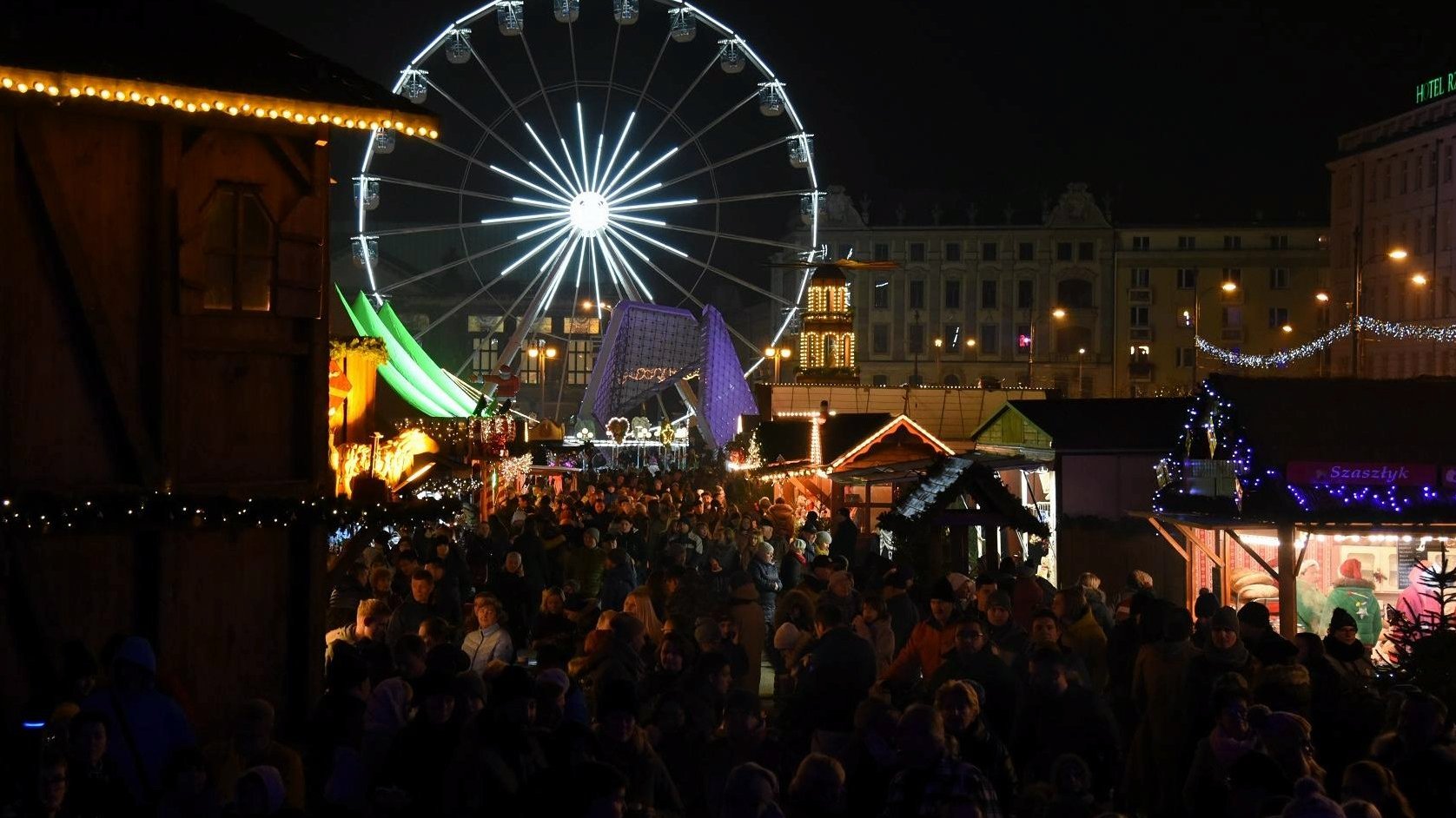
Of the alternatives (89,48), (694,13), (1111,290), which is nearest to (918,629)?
(89,48)

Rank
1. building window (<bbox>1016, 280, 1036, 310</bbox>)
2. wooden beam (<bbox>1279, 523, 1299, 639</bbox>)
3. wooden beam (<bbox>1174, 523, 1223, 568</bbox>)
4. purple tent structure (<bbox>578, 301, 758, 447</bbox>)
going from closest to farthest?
wooden beam (<bbox>1279, 523, 1299, 639</bbox>), wooden beam (<bbox>1174, 523, 1223, 568</bbox>), purple tent structure (<bbox>578, 301, 758, 447</bbox>), building window (<bbox>1016, 280, 1036, 310</bbox>)

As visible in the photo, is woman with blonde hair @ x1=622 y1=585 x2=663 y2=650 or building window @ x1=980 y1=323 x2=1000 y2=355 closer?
woman with blonde hair @ x1=622 y1=585 x2=663 y2=650

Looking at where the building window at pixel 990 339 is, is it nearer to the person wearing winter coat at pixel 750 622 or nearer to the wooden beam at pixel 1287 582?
the wooden beam at pixel 1287 582

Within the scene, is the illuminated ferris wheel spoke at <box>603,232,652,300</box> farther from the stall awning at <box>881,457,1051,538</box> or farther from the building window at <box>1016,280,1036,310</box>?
the building window at <box>1016,280,1036,310</box>

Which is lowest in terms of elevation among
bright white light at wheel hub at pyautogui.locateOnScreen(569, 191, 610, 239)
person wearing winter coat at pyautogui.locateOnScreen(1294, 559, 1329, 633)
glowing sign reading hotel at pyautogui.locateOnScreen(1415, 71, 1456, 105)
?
person wearing winter coat at pyautogui.locateOnScreen(1294, 559, 1329, 633)

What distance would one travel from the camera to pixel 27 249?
1018 centimetres

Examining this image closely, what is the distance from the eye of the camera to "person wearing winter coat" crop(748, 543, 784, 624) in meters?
16.8

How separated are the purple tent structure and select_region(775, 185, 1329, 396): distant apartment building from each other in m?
60.9

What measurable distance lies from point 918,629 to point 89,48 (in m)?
5.69

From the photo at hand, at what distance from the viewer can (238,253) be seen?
11.0 meters

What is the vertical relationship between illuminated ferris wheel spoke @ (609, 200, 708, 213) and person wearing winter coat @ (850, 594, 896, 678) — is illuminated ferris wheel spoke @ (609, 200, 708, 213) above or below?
above

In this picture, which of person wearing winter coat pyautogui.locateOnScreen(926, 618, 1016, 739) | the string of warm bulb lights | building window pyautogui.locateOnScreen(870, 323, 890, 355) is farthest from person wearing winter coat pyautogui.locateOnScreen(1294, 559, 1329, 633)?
building window pyautogui.locateOnScreen(870, 323, 890, 355)

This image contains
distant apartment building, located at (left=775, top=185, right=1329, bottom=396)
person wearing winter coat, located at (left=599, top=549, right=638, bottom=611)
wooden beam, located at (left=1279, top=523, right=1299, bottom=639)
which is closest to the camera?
person wearing winter coat, located at (left=599, top=549, right=638, bottom=611)

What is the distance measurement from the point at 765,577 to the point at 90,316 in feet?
25.8
